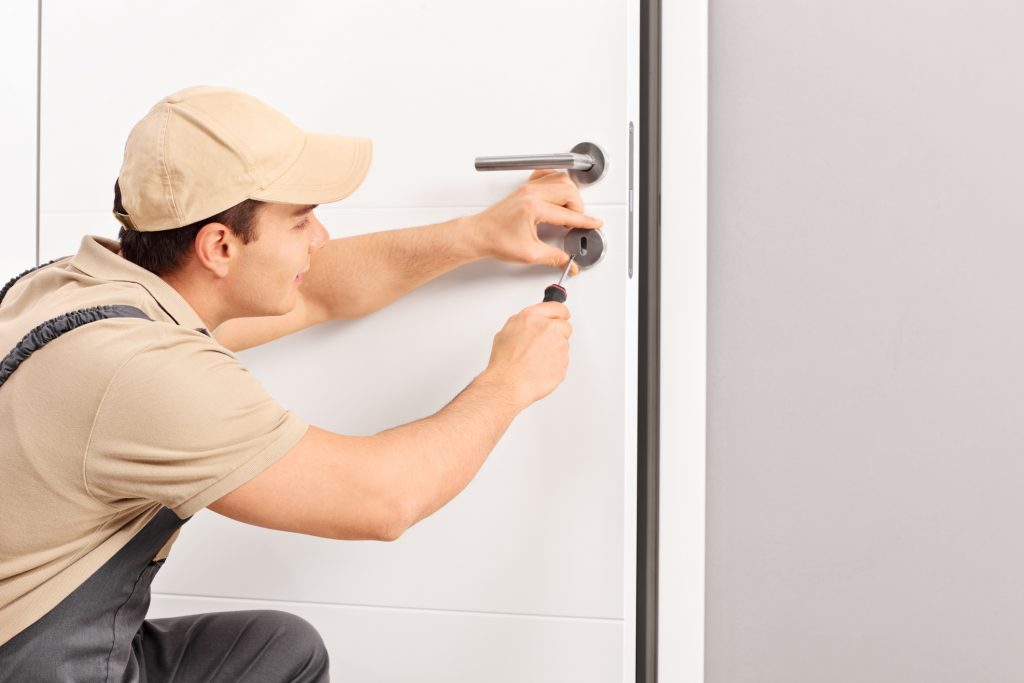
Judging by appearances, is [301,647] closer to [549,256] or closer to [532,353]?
[532,353]

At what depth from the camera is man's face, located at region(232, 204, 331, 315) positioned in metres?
0.94

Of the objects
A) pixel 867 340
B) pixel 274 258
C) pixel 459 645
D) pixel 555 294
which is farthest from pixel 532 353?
pixel 867 340

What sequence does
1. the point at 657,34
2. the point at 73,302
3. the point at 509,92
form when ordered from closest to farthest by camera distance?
the point at 73,302
the point at 509,92
the point at 657,34

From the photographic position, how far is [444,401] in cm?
112

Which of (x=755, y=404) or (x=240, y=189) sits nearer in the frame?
(x=240, y=189)

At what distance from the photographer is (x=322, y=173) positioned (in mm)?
938

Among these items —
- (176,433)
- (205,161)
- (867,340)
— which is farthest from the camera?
(867,340)

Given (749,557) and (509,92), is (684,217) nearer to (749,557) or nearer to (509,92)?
(509,92)

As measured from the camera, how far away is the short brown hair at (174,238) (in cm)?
90

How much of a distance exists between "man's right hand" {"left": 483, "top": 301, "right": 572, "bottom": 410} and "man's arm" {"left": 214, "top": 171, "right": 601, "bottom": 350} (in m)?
0.08

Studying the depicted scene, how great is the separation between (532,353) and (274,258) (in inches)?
11.4

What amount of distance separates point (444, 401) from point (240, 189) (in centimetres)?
38

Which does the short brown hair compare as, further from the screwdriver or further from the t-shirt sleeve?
the screwdriver

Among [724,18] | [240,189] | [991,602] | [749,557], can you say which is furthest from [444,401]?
[991,602]
